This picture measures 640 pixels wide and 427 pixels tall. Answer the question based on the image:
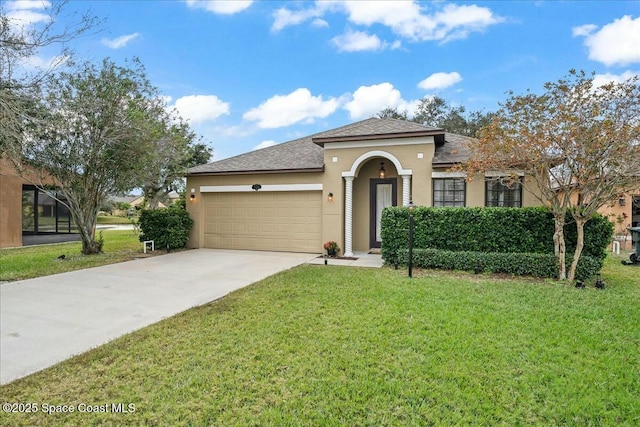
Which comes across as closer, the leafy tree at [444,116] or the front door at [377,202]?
the front door at [377,202]

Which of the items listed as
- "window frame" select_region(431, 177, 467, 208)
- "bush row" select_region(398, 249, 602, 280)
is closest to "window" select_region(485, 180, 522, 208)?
"window frame" select_region(431, 177, 467, 208)

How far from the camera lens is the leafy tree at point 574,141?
22.5 ft

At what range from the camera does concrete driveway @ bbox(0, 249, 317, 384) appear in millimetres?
4336

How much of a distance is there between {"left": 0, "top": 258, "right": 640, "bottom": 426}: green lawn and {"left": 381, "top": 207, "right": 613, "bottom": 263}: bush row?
2.35 metres

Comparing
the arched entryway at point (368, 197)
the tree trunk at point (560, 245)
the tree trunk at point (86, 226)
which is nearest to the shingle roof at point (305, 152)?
the arched entryway at point (368, 197)

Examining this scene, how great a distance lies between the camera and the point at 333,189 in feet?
39.2

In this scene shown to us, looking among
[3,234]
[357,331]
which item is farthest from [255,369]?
[3,234]

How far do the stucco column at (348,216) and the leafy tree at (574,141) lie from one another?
15.4 ft

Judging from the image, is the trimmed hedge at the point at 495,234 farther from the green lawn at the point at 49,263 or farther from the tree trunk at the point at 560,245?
the green lawn at the point at 49,263

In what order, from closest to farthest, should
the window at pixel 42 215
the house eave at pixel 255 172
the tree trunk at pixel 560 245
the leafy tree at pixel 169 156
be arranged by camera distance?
the tree trunk at pixel 560 245 < the house eave at pixel 255 172 < the leafy tree at pixel 169 156 < the window at pixel 42 215

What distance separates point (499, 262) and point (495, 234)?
751 millimetres

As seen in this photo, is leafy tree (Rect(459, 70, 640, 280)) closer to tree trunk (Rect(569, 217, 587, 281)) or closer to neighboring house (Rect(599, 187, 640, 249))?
tree trunk (Rect(569, 217, 587, 281))

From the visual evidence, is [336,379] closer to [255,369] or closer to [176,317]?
[255,369]

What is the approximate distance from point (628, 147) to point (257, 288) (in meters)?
8.07
